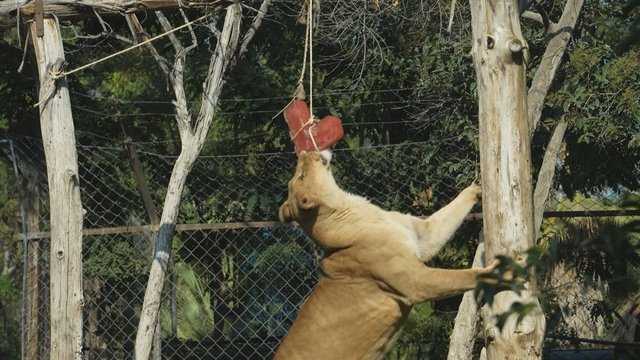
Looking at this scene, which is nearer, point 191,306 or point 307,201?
point 307,201

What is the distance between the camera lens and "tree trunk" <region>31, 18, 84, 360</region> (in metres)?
6.99

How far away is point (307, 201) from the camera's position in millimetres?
5812

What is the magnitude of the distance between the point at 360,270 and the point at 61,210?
7.93 ft

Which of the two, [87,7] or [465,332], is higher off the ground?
[87,7]

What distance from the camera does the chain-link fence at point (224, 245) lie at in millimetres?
8828

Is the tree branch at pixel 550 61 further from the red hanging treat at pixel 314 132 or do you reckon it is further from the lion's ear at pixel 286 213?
the lion's ear at pixel 286 213

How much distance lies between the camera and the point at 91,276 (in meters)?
9.11

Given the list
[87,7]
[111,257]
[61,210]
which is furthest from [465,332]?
[87,7]

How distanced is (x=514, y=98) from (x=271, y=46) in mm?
5928

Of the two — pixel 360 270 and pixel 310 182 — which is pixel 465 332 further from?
pixel 310 182

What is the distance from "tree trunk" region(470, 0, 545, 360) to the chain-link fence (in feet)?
11.3

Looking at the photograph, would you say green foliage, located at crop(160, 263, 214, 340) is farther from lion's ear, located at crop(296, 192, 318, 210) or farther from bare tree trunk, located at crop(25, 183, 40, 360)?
lion's ear, located at crop(296, 192, 318, 210)

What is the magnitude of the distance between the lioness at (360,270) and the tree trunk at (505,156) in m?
0.29

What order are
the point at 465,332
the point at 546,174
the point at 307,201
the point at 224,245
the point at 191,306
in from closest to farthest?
the point at 307,201
the point at 465,332
the point at 546,174
the point at 224,245
the point at 191,306
